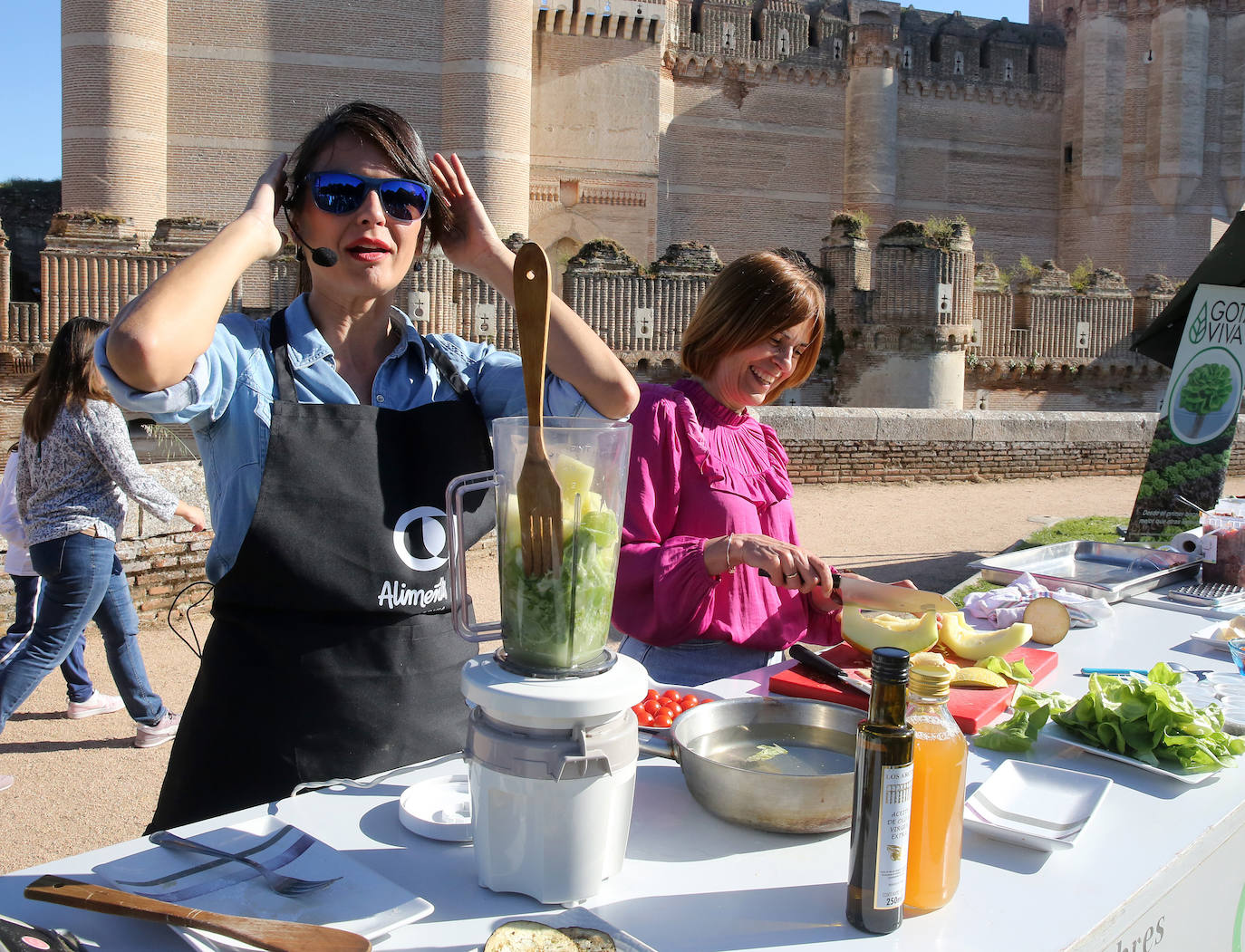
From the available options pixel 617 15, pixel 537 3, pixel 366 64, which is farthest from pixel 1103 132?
pixel 366 64

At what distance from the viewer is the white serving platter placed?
1.64 meters

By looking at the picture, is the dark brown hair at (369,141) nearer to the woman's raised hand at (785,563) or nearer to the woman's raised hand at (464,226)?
the woman's raised hand at (464,226)

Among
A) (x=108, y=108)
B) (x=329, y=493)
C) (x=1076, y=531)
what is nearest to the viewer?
(x=329, y=493)

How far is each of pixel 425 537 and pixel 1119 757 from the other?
A: 1.21 meters

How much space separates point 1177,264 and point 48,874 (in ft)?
103

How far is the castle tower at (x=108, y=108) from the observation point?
64.0ft

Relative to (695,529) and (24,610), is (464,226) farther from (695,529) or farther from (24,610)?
(24,610)

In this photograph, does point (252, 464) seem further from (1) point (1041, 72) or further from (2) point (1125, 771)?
(1) point (1041, 72)

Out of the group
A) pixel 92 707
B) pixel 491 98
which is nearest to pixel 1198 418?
pixel 92 707

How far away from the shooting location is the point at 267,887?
4.00ft

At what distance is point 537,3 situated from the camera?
24.2 m

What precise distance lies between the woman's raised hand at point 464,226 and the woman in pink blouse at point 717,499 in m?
0.68

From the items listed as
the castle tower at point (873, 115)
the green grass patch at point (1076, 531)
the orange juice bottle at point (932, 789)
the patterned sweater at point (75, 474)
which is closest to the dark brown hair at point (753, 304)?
the orange juice bottle at point (932, 789)

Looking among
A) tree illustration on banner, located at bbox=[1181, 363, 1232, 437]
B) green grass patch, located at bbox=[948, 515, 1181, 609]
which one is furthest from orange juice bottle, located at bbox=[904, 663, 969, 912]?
green grass patch, located at bbox=[948, 515, 1181, 609]
